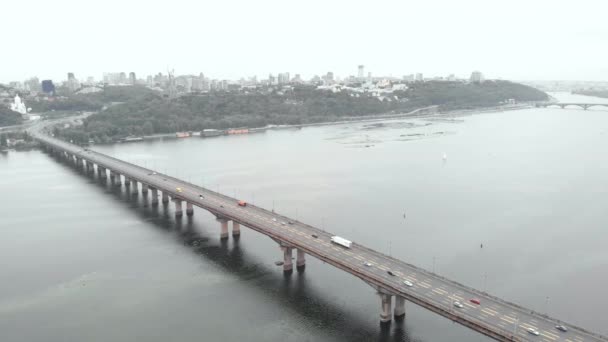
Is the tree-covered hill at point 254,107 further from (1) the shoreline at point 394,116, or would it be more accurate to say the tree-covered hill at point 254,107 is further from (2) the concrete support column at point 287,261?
(2) the concrete support column at point 287,261

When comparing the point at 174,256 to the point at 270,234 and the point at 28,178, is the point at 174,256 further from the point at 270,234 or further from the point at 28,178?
the point at 28,178

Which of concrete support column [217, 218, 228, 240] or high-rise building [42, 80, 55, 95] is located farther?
high-rise building [42, 80, 55, 95]

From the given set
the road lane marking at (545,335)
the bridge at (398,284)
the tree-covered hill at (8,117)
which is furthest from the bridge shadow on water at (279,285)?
the tree-covered hill at (8,117)

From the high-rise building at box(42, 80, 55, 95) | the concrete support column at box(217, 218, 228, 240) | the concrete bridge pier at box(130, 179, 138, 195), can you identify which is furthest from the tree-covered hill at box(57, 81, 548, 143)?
the concrete support column at box(217, 218, 228, 240)

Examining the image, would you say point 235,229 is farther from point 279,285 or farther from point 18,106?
point 18,106

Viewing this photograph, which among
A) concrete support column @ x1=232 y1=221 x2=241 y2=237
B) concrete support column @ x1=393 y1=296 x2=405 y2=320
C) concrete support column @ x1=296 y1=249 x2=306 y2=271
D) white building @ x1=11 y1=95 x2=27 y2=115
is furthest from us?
white building @ x1=11 y1=95 x2=27 y2=115

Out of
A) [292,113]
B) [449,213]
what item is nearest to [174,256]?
[449,213]

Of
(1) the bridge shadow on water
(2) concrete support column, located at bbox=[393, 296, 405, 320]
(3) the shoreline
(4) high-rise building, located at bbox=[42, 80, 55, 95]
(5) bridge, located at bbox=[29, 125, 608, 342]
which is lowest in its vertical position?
(1) the bridge shadow on water

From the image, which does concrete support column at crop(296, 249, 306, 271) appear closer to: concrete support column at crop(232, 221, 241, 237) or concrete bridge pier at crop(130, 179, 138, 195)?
concrete support column at crop(232, 221, 241, 237)
